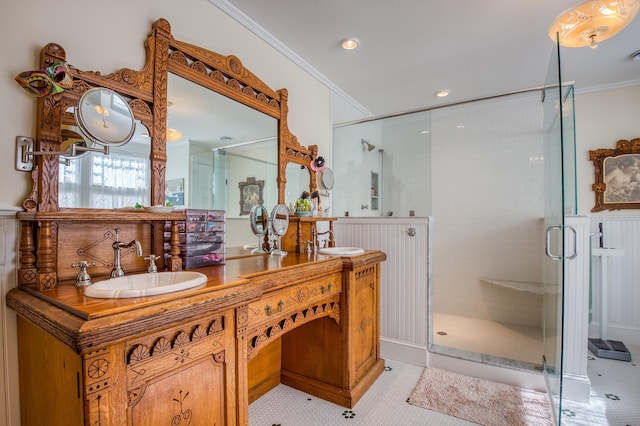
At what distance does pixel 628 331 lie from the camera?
2873 mm

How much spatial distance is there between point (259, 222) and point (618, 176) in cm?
347

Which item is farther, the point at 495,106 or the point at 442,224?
the point at 442,224

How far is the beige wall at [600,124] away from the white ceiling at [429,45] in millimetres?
119

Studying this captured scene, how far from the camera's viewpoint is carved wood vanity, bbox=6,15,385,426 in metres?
0.80

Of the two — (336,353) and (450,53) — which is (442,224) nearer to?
(450,53)

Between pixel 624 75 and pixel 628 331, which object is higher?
pixel 624 75

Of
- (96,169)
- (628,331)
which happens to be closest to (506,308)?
(628,331)

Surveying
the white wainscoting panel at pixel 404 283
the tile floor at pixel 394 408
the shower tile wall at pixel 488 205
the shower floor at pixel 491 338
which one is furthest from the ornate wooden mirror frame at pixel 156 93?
the shower tile wall at pixel 488 205

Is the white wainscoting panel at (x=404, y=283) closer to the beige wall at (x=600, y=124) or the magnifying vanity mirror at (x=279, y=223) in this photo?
the magnifying vanity mirror at (x=279, y=223)

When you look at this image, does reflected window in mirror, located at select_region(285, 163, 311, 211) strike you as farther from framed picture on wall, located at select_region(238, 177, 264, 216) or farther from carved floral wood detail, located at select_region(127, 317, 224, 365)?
carved floral wood detail, located at select_region(127, 317, 224, 365)

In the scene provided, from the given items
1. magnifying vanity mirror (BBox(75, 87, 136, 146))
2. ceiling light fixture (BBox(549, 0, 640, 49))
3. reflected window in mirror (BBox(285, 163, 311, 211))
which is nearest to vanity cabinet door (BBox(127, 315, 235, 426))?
magnifying vanity mirror (BBox(75, 87, 136, 146))

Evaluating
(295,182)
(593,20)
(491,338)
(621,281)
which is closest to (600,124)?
(621,281)

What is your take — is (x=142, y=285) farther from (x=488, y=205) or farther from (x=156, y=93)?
(x=488, y=205)

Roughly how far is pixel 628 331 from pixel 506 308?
99 centimetres
